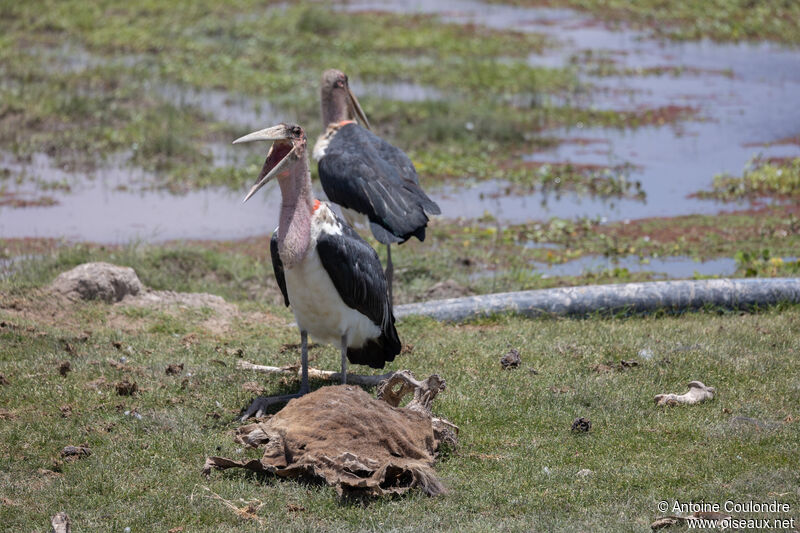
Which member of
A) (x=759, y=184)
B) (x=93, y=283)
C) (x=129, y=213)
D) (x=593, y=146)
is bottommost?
(x=129, y=213)

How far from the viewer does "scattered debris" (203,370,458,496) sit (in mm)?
4953

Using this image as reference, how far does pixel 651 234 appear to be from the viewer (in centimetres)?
1075

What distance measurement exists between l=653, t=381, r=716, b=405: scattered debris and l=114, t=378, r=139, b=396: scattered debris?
308 centimetres

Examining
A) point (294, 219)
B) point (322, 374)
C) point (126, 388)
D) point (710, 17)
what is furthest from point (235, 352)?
point (710, 17)

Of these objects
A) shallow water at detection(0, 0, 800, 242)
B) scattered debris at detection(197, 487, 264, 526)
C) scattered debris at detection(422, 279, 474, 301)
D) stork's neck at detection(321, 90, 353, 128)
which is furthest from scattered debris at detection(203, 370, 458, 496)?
shallow water at detection(0, 0, 800, 242)

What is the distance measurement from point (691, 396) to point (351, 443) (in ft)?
7.14

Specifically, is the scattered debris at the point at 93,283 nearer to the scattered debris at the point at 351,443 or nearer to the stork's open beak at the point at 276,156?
the stork's open beak at the point at 276,156

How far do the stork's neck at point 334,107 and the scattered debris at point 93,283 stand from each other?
2.24 metres

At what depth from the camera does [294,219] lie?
227 inches

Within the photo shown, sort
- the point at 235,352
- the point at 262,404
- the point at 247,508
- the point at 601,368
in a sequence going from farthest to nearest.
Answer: the point at 235,352, the point at 601,368, the point at 262,404, the point at 247,508

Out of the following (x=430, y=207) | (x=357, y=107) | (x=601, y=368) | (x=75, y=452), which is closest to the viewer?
(x=75, y=452)

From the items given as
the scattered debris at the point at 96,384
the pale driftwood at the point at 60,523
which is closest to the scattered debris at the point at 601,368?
the scattered debris at the point at 96,384

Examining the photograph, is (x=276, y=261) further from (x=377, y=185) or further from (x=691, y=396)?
(x=691, y=396)

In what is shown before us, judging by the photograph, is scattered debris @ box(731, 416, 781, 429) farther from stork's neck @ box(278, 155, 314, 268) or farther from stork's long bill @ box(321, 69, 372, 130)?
stork's long bill @ box(321, 69, 372, 130)
